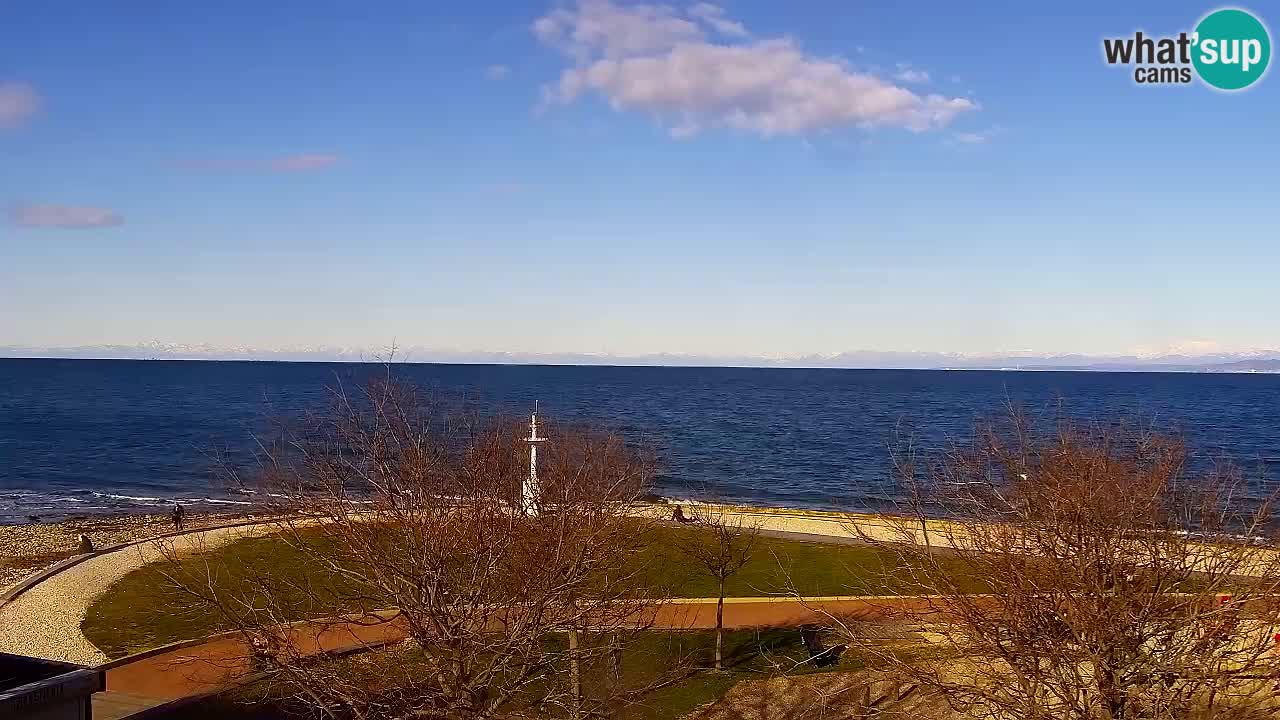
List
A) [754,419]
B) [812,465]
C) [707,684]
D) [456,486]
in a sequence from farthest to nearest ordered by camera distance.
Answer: [754,419], [812,465], [707,684], [456,486]

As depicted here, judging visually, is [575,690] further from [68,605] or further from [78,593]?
[78,593]

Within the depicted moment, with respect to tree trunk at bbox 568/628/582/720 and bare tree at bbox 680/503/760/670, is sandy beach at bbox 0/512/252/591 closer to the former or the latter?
bare tree at bbox 680/503/760/670

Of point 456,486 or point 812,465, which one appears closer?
point 456,486

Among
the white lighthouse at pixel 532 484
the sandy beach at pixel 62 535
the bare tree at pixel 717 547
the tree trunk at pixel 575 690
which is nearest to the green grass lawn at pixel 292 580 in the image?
the bare tree at pixel 717 547

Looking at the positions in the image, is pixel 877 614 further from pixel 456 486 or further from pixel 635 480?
pixel 456 486

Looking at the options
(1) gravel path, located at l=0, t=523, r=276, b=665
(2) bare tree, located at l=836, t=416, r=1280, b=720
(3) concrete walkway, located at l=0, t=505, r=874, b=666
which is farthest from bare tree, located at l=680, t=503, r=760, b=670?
(2) bare tree, located at l=836, t=416, r=1280, b=720

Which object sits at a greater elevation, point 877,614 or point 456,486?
point 456,486

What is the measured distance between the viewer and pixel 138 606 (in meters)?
25.2

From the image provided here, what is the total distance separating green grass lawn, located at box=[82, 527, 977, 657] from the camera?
74.1 ft

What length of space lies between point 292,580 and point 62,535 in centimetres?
2105

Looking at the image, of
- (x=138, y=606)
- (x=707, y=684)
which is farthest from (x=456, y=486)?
(x=138, y=606)

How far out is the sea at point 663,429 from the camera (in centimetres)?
5634

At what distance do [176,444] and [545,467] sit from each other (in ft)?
A: 223

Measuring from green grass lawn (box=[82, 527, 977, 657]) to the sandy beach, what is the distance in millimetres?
2667
